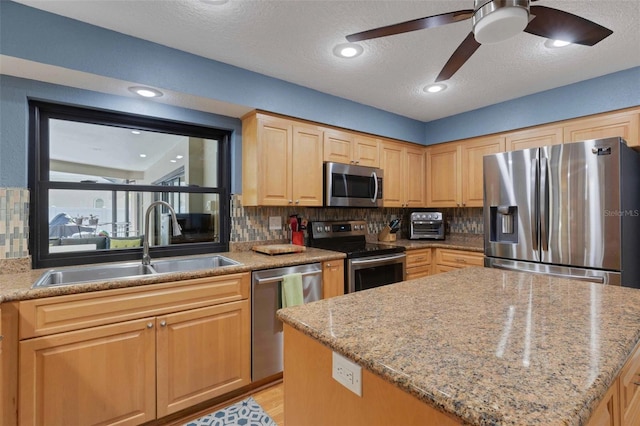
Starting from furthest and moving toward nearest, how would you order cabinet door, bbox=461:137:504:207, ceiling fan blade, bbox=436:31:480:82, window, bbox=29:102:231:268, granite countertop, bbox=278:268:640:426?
cabinet door, bbox=461:137:504:207 → window, bbox=29:102:231:268 → ceiling fan blade, bbox=436:31:480:82 → granite countertop, bbox=278:268:640:426

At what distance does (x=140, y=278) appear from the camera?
172 centimetres

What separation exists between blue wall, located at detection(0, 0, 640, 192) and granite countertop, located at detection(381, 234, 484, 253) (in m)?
1.23

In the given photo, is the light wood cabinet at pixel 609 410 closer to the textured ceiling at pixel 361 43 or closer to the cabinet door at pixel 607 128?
the textured ceiling at pixel 361 43

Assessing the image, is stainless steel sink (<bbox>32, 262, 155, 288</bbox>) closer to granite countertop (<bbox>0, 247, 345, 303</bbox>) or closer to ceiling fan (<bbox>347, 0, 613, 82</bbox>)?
granite countertop (<bbox>0, 247, 345, 303</bbox>)

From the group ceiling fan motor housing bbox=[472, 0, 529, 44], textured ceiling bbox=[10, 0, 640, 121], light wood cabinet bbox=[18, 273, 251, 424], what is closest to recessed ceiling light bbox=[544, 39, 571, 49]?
textured ceiling bbox=[10, 0, 640, 121]

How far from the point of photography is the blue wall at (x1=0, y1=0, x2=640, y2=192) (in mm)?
1731

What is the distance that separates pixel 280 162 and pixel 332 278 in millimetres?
1093

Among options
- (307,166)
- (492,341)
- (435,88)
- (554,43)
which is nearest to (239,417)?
(492,341)

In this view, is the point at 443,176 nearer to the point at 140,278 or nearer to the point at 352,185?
the point at 352,185

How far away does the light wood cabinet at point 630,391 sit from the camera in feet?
2.91

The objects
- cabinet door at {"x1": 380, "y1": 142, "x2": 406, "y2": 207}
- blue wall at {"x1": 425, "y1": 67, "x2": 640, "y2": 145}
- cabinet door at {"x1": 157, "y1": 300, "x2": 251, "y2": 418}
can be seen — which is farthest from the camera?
cabinet door at {"x1": 380, "y1": 142, "x2": 406, "y2": 207}

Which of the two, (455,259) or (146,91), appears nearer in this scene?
(146,91)

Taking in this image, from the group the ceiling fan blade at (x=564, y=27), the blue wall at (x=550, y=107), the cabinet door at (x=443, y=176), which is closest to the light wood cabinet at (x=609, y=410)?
the ceiling fan blade at (x=564, y=27)

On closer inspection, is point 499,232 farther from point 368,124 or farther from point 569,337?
point 569,337
